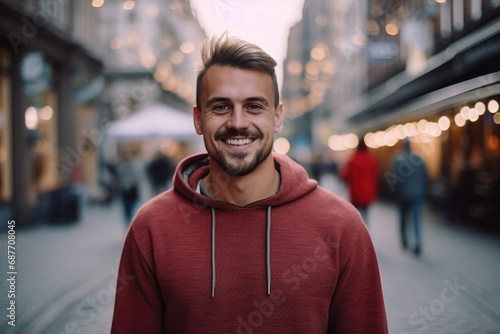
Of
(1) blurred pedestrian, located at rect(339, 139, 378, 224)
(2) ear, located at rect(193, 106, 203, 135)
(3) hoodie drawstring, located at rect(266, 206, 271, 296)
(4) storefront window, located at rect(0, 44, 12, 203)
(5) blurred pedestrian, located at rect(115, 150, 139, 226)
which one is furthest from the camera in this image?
(4) storefront window, located at rect(0, 44, 12, 203)

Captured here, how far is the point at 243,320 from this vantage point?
194cm

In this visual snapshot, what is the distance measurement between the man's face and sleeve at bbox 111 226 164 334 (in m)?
0.49

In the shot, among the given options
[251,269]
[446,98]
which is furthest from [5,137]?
[251,269]

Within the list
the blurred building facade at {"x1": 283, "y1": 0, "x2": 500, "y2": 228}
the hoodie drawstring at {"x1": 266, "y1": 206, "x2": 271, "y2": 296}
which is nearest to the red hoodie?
the hoodie drawstring at {"x1": 266, "y1": 206, "x2": 271, "y2": 296}

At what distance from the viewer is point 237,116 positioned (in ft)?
6.84

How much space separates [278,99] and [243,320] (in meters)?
0.88

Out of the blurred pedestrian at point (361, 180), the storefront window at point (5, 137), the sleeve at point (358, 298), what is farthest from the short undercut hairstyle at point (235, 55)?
the storefront window at point (5, 137)

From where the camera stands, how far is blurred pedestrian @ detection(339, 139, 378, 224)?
33.3 feet

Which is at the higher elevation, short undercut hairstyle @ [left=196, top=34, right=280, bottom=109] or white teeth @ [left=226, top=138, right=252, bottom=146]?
short undercut hairstyle @ [left=196, top=34, right=280, bottom=109]

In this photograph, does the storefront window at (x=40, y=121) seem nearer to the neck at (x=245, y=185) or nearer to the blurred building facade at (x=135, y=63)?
the neck at (x=245, y=185)

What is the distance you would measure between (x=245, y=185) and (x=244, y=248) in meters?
0.26

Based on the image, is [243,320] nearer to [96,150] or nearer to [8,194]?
[8,194]

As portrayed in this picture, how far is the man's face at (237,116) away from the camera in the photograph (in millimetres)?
2070

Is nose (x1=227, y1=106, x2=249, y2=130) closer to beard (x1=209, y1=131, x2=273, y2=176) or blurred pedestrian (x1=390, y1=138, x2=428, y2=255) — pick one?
beard (x1=209, y1=131, x2=273, y2=176)
